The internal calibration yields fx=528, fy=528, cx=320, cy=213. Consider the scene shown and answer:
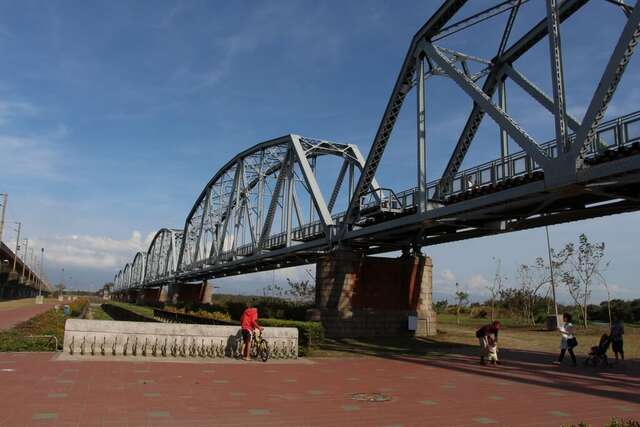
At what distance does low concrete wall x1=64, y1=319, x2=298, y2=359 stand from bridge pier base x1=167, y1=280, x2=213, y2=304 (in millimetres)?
72702

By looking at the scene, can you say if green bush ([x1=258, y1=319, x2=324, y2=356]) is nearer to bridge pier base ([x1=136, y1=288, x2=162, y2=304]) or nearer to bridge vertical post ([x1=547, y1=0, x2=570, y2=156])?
bridge vertical post ([x1=547, y1=0, x2=570, y2=156])

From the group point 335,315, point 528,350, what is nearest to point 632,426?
point 528,350

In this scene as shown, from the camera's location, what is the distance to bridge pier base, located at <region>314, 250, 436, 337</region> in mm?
30531

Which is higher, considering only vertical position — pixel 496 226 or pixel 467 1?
pixel 467 1

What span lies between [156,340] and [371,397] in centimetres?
786

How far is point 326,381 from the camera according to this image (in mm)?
13312

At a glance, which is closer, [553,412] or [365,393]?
[553,412]

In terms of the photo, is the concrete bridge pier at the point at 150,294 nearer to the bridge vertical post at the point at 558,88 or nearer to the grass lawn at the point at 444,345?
the grass lawn at the point at 444,345

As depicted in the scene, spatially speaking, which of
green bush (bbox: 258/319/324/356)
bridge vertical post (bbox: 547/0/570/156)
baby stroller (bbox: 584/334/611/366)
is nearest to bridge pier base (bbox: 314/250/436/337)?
green bush (bbox: 258/319/324/356)

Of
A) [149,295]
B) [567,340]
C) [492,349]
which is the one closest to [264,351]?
[492,349]

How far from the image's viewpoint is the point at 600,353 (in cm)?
1803

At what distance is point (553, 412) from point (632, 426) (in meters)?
4.37

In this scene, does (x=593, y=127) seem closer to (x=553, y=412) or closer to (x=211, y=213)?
(x=553, y=412)

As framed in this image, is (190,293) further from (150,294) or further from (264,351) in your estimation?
(264,351)
